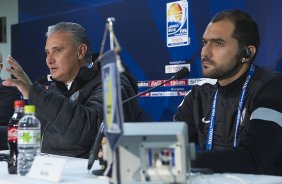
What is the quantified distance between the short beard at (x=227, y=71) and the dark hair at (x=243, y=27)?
8cm

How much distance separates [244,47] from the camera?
6.89ft

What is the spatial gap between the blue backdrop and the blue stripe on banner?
84 cm

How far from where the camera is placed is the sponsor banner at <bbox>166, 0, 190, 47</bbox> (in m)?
3.09

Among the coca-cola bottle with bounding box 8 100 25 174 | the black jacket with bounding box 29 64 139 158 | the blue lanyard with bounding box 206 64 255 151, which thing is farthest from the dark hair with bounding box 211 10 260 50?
the coca-cola bottle with bounding box 8 100 25 174

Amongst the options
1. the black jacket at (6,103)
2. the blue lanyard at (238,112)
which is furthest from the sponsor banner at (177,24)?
the black jacket at (6,103)

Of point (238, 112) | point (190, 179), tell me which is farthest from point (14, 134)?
point (238, 112)

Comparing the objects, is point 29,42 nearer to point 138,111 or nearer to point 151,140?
point 138,111

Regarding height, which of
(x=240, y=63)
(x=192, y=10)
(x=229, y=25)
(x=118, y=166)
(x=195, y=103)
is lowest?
(x=118, y=166)

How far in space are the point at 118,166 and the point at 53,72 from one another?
155 centimetres

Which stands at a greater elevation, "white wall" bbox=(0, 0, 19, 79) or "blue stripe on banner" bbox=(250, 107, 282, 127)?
"white wall" bbox=(0, 0, 19, 79)

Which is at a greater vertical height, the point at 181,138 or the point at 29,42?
the point at 29,42

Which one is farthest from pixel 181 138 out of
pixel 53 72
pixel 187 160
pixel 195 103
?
pixel 53 72

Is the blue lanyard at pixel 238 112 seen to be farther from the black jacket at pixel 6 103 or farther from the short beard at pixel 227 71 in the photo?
the black jacket at pixel 6 103

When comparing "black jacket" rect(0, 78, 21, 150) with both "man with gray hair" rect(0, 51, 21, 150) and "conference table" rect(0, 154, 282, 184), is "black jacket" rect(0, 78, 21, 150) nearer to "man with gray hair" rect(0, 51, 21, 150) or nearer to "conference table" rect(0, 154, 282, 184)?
"man with gray hair" rect(0, 51, 21, 150)
